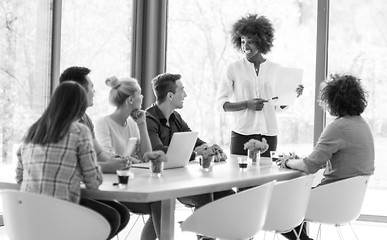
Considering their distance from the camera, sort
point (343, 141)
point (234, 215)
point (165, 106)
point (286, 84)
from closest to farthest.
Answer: point (234, 215), point (343, 141), point (165, 106), point (286, 84)

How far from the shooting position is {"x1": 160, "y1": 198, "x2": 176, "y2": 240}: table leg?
284 centimetres

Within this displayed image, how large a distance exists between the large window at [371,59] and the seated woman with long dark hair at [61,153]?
3634mm

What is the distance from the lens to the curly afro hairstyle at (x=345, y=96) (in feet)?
12.0

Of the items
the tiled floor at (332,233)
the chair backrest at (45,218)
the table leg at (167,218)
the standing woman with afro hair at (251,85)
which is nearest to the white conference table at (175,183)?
the table leg at (167,218)

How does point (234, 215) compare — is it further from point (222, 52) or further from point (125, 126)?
point (222, 52)

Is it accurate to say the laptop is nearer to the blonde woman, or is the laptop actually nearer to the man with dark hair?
the blonde woman

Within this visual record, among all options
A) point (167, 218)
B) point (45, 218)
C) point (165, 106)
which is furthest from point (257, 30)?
point (45, 218)

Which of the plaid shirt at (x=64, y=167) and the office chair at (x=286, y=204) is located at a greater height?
the plaid shirt at (x=64, y=167)

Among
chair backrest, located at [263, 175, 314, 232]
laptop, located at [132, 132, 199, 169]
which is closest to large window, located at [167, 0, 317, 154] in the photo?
laptop, located at [132, 132, 199, 169]

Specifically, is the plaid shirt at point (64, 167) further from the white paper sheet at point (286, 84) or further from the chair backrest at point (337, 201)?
the white paper sheet at point (286, 84)

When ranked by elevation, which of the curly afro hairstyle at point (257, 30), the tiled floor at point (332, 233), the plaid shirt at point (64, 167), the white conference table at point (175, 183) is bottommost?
the tiled floor at point (332, 233)

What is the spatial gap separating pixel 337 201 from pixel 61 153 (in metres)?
1.67

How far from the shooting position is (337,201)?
349 centimetres

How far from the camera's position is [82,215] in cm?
255
